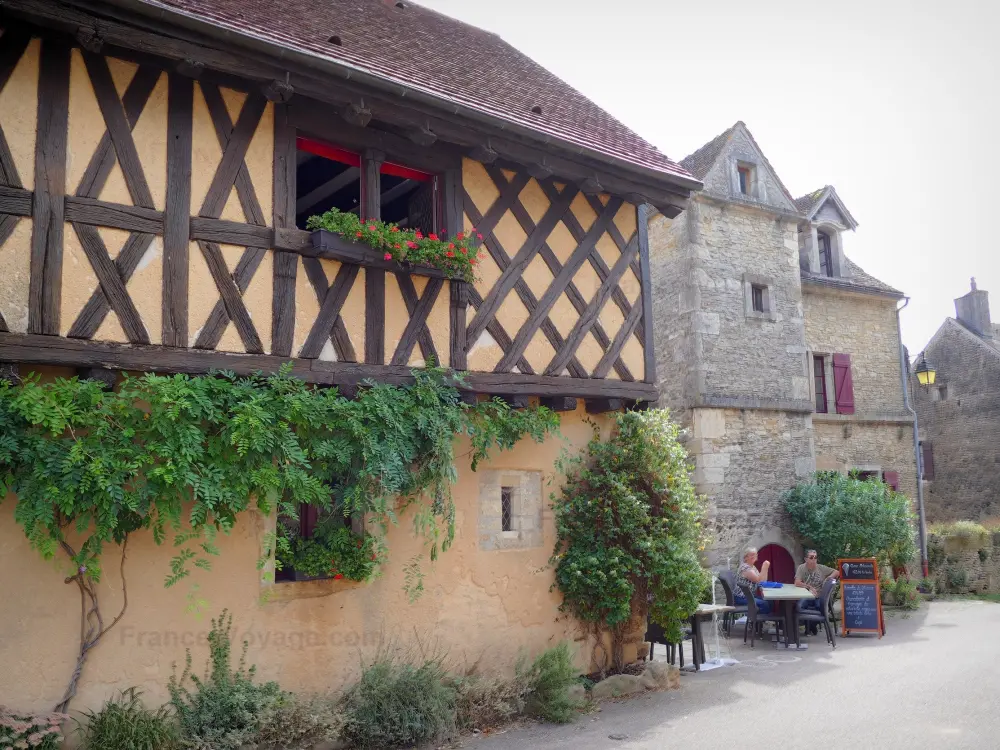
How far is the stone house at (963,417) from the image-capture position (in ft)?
66.5

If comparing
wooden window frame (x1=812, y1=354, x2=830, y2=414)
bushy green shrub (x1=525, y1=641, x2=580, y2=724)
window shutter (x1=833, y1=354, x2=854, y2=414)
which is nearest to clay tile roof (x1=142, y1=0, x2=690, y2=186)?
bushy green shrub (x1=525, y1=641, x2=580, y2=724)

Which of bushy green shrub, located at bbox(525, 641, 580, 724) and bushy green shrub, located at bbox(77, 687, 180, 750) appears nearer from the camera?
bushy green shrub, located at bbox(77, 687, 180, 750)

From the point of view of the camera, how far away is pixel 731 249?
1301cm

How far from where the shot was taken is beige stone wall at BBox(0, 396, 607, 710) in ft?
16.4

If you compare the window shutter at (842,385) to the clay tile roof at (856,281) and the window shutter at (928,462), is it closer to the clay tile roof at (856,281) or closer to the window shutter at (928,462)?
the clay tile roof at (856,281)

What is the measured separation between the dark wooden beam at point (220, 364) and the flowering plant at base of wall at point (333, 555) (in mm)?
1185

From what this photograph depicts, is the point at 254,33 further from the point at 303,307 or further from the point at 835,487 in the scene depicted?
the point at 835,487

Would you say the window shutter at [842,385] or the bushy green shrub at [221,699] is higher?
the window shutter at [842,385]

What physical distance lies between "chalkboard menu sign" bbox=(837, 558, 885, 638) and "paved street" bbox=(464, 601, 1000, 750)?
0.70 metres

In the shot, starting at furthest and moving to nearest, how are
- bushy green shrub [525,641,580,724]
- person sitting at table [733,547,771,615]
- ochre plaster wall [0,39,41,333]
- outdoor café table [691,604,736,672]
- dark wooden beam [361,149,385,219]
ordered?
person sitting at table [733,547,771,615] → outdoor café table [691,604,736,672] → bushy green shrub [525,641,580,724] → dark wooden beam [361,149,385,219] → ochre plaster wall [0,39,41,333]

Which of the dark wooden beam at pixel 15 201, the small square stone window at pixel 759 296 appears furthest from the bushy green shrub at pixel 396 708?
the small square stone window at pixel 759 296

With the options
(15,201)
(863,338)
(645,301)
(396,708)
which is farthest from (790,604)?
(15,201)

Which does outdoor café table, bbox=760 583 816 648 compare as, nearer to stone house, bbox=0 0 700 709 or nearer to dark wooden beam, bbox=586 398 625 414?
stone house, bbox=0 0 700 709

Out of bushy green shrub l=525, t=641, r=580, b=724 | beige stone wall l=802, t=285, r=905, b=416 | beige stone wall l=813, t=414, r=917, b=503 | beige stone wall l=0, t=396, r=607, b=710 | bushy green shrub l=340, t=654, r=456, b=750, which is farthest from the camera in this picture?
beige stone wall l=802, t=285, r=905, b=416
